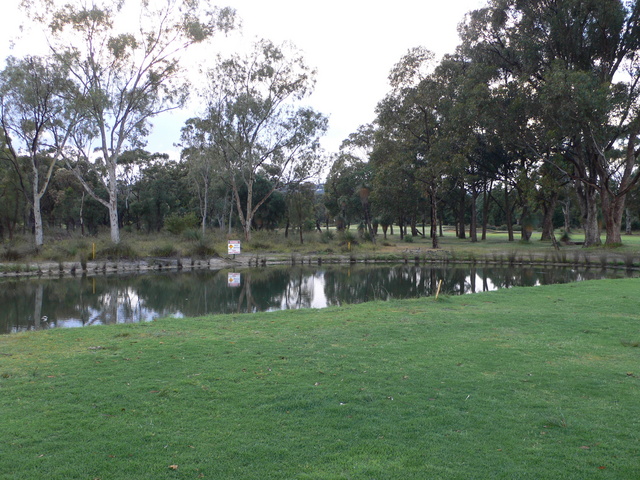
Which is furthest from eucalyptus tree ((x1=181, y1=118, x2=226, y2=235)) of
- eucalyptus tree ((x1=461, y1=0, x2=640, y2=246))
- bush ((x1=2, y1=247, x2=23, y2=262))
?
eucalyptus tree ((x1=461, y1=0, x2=640, y2=246))

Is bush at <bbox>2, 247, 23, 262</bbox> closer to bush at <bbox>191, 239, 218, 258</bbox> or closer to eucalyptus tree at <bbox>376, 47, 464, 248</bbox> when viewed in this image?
bush at <bbox>191, 239, 218, 258</bbox>

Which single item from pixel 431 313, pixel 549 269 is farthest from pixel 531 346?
pixel 549 269

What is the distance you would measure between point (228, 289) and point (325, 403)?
15256 millimetres

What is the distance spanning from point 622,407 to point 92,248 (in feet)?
93.2

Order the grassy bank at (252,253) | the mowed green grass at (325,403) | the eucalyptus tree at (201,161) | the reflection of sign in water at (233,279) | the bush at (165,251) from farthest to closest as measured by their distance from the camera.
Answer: the eucalyptus tree at (201,161) < the bush at (165,251) < the grassy bank at (252,253) < the reflection of sign in water at (233,279) < the mowed green grass at (325,403)

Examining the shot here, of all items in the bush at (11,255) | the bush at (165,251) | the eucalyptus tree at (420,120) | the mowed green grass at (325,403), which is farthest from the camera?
the eucalyptus tree at (420,120)

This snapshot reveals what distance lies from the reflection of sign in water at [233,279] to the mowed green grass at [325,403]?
40.9 feet

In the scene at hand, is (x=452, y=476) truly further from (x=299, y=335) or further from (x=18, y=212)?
(x=18, y=212)

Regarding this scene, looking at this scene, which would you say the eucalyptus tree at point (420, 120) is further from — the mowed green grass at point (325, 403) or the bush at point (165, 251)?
the mowed green grass at point (325, 403)

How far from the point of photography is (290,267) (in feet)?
97.7

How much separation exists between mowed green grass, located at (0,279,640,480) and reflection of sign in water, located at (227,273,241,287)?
12480 mm

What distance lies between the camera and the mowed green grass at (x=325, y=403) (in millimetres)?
3627

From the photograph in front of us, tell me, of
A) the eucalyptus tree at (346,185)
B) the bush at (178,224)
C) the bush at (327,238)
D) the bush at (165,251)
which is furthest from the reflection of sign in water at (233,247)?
the eucalyptus tree at (346,185)

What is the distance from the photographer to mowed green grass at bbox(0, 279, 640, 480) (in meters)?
3.63
